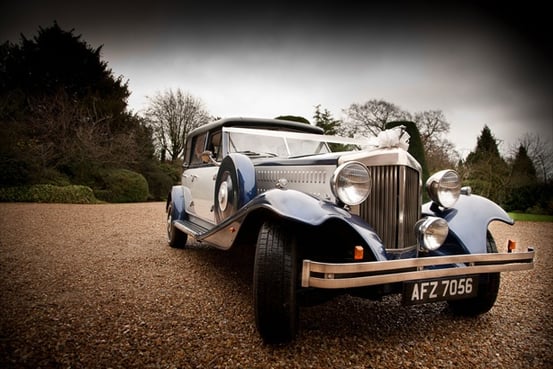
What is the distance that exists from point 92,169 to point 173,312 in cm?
1337

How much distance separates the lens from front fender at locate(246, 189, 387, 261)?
186 cm

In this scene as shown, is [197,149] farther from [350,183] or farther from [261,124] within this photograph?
[350,183]

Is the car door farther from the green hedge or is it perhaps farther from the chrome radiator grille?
the green hedge

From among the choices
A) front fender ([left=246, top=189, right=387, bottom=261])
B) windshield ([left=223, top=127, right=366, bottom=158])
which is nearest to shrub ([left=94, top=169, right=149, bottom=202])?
windshield ([left=223, top=127, right=366, bottom=158])

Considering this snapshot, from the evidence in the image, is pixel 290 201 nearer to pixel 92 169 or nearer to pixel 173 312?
pixel 173 312

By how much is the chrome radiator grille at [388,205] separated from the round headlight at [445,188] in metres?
0.53

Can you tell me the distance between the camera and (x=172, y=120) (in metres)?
21.3

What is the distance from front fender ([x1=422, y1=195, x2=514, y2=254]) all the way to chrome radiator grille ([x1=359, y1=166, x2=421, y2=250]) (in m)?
0.56

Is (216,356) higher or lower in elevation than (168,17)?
lower

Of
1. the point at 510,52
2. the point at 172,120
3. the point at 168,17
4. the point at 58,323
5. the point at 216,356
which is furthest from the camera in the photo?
the point at 172,120

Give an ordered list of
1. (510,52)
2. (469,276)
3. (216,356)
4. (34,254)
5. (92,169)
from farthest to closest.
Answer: (92,169), (510,52), (34,254), (469,276), (216,356)

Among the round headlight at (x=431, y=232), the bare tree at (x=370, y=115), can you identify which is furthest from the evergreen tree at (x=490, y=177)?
the round headlight at (x=431, y=232)

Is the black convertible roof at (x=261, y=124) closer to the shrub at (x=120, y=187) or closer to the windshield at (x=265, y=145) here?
the windshield at (x=265, y=145)

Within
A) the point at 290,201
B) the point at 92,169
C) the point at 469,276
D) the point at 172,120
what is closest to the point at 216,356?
the point at 290,201
